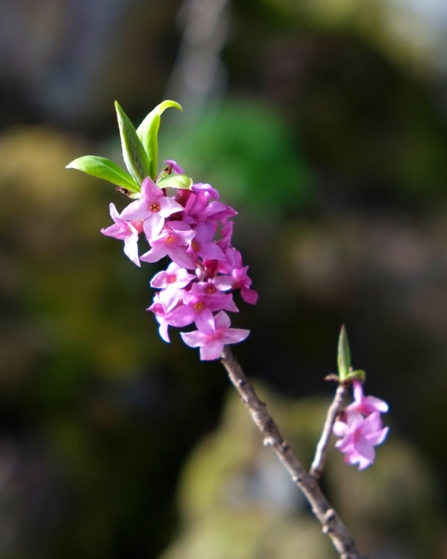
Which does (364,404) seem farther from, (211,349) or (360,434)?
(211,349)

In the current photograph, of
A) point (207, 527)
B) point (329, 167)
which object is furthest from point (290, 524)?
point (329, 167)

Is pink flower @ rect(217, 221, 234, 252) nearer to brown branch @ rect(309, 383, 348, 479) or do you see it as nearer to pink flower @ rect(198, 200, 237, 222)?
pink flower @ rect(198, 200, 237, 222)

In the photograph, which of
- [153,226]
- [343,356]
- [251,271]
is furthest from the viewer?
[251,271]

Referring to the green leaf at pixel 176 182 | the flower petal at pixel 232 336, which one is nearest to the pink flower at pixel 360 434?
the flower petal at pixel 232 336

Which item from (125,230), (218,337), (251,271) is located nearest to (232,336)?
(218,337)

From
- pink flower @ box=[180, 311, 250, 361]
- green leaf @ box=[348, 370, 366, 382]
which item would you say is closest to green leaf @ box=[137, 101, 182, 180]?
pink flower @ box=[180, 311, 250, 361]

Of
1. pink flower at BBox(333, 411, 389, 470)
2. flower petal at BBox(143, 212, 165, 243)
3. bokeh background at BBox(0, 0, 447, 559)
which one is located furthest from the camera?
bokeh background at BBox(0, 0, 447, 559)
